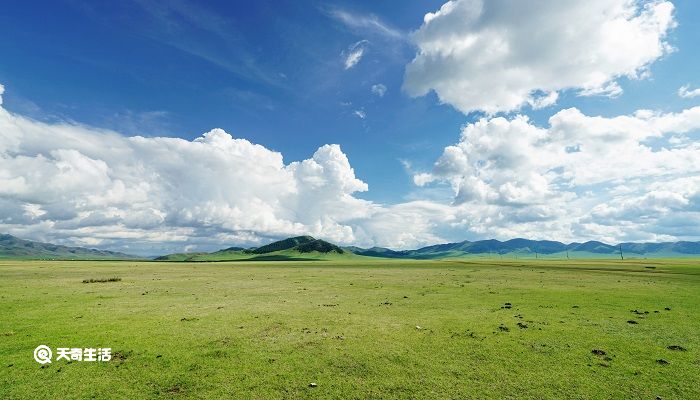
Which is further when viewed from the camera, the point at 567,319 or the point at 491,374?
Result: the point at 567,319

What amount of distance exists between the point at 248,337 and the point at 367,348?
618 cm

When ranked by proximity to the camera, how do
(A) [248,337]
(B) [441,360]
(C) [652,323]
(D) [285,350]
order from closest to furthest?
(B) [441,360] → (D) [285,350] → (A) [248,337] → (C) [652,323]

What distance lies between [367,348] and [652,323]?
57.9ft

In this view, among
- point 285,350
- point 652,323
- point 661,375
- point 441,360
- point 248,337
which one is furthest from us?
point 652,323

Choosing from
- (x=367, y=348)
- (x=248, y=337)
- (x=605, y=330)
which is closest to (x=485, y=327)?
(x=605, y=330)

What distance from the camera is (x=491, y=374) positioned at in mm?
12797

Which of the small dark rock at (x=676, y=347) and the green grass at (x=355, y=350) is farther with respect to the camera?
the small dark rock at (x=676, y=347)

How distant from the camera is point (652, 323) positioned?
68.0ft

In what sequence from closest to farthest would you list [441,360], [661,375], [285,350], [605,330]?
[661,375] < [441,360] < [285,350] < [605,330]

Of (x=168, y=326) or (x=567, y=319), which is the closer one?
(x=168, y=326)

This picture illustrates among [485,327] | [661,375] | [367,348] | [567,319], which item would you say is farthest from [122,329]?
[567,319]

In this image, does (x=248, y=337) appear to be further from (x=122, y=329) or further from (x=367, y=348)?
(x=122, y=329)

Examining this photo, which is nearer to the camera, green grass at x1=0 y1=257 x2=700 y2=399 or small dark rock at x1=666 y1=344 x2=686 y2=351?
green grass at x1=0 y1=257 x2=700 y2=399

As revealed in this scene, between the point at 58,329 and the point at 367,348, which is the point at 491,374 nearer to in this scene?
the point at 367,348
